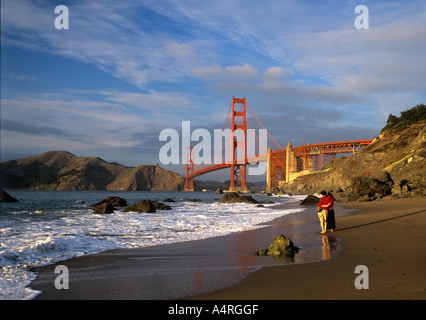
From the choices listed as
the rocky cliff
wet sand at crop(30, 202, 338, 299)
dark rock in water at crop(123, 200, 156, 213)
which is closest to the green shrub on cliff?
the rocky cliff

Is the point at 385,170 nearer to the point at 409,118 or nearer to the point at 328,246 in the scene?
the point at 409,118

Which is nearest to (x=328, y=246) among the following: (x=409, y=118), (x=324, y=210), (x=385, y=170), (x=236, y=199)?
(x=324, y=210)

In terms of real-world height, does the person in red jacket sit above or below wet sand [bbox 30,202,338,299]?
above

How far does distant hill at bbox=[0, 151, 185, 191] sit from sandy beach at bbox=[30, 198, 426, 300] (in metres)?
113

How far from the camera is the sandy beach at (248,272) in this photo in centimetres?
286

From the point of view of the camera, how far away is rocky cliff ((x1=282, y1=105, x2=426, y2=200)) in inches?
719

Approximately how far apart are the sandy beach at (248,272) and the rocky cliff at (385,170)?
39.3ft

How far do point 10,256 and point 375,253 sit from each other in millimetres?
5294

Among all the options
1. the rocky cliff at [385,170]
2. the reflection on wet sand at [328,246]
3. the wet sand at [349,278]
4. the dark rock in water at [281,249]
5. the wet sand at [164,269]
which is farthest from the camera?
the rocky cliff at [385,170]

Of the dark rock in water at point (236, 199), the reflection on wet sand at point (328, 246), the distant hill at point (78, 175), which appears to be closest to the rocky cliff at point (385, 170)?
the dark rock in water at point (236, 199)

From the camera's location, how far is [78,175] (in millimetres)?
112312

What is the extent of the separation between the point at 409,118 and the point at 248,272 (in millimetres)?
44610

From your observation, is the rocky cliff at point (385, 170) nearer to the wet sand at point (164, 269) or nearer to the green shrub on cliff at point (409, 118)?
the green shrub on cliff at point (409, 118)

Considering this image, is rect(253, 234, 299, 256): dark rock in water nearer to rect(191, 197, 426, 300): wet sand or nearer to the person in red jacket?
rect(191, 197, 426, 300): wet sand
